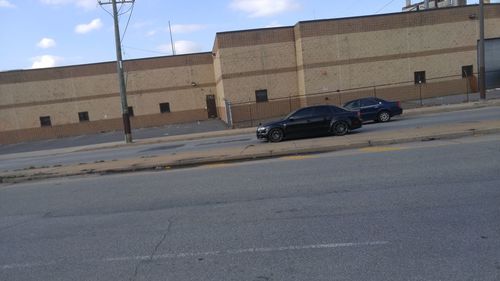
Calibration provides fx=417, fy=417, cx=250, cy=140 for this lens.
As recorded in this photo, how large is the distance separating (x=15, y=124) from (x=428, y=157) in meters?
40.9

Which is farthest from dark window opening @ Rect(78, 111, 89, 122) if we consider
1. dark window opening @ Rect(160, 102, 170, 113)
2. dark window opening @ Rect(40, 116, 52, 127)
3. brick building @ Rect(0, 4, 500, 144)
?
brick building @ Rect(0, 4, 500, 144)

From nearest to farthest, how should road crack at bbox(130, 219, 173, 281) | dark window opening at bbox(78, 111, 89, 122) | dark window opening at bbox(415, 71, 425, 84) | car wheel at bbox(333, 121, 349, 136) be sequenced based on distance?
1. road crack at bbox(130, 219, 173, 281)
2. car wheel at bbox(333, 121, 349, 136)
3. dark window opening at bbox(415, 71, 425, 84)
4. dark window opening at bbox(78, 111, 89, 122)

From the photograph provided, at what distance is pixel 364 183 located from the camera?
793cm

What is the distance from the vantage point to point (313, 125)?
16.8 m

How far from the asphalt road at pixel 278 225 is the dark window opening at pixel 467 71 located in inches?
1025

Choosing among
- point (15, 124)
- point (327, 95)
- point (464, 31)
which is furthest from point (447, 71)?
point (15, 124)

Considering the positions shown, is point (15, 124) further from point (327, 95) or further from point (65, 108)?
point (327, 95)

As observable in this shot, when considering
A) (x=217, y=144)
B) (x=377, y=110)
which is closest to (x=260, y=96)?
(x=377, y=110)

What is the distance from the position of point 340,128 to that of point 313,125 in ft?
3.58

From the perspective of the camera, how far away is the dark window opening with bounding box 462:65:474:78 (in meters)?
33.2

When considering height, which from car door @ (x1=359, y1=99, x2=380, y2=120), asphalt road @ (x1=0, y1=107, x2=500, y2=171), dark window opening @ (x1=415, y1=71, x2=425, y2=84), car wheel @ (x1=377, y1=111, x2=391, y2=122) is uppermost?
dark window opening @ (x1=415, y1=71, x2=425, y2=84)

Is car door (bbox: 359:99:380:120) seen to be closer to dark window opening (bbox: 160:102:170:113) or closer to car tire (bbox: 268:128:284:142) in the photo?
car tire (bbox: 268:128:284:142)

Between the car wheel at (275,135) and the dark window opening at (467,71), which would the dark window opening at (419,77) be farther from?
the car wheel at (275,135)

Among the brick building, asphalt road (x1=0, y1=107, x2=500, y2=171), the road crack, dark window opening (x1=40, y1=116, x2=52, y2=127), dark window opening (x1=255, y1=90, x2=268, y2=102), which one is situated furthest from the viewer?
dark window opening (x1=40, y1=116, x2=52, y2=127)
